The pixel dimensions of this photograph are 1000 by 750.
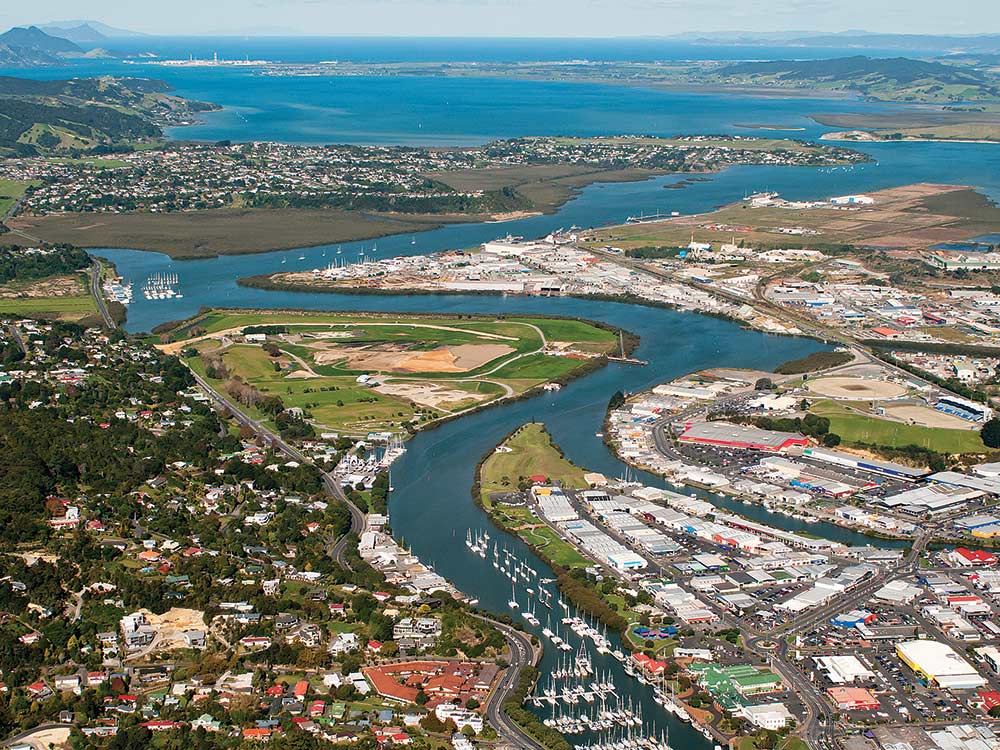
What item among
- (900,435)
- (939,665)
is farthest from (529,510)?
(900,435)

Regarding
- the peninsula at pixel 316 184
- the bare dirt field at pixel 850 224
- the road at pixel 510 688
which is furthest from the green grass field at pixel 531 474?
the peninsula at pixel 316 184

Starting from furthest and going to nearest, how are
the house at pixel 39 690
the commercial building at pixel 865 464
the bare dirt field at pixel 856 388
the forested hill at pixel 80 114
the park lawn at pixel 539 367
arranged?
the forested hill at pixel 80 114, the park lawn at pixel 539 367, the bare dirt field at pixel 856 388, the commercial building at pixel 865 464, the house at pixel 39 690

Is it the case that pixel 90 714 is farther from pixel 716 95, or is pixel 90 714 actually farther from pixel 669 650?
pixel 716 95

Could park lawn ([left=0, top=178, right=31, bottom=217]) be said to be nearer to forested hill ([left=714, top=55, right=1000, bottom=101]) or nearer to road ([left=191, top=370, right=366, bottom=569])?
road ([left=191, top=370, right=366, bottom=569])

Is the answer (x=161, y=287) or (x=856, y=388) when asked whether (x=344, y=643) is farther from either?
(x=161, y=287)

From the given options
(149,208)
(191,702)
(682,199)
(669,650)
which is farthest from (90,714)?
(682,199)

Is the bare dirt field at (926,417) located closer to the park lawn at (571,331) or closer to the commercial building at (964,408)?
the commercial building at (964,408)

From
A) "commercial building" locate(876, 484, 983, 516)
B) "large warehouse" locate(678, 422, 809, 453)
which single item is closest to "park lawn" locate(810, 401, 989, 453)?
"large warehouse" locate(678, 422, 809, 453)
